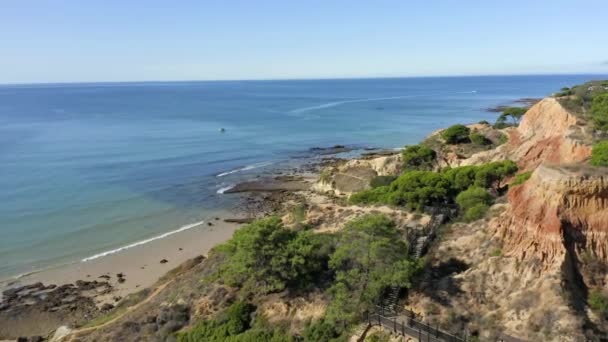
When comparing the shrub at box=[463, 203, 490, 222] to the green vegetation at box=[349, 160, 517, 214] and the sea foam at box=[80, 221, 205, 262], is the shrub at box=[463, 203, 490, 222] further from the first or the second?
the sea foam at box=[80, 221, 205, 262]

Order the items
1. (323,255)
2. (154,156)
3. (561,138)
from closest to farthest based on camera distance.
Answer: (323,255), (561,138), (154,156)

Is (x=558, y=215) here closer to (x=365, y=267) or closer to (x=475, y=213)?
(x=475, y=213)

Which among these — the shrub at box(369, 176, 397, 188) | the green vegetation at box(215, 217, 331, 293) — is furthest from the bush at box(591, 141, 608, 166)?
the shrub at box(369, 176, 397, 188)

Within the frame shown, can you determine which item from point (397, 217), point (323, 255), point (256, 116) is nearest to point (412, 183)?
point (397, 217)

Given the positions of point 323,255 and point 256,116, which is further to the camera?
point 256,116

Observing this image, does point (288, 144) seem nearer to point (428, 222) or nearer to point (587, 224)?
point (428, 222)

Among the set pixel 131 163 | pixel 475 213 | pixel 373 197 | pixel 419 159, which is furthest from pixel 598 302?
pixel 131 163
